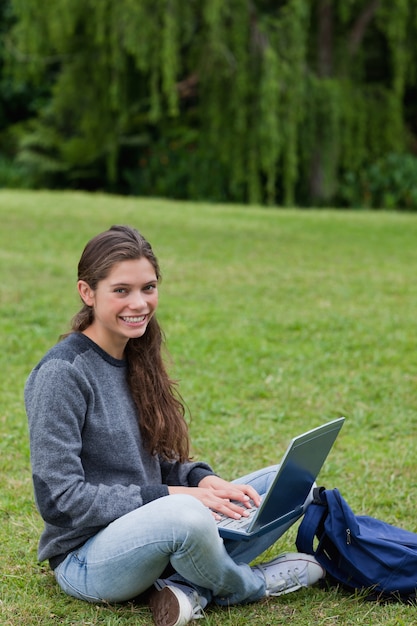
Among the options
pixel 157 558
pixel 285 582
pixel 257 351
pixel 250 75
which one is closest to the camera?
pixel 157 558

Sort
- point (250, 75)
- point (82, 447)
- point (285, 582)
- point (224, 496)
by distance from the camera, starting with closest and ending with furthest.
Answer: point (82, 447)
point (224, 496)
point (285, 582)
point (250, 75)

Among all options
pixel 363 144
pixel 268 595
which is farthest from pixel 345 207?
pixel 268 595

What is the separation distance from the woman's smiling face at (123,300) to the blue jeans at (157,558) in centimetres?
54

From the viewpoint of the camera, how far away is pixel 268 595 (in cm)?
315

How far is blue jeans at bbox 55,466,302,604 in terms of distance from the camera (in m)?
2.73

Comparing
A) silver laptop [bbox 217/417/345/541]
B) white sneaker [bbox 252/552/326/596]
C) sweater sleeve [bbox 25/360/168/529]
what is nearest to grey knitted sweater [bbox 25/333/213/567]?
sweater sleeve [bbox 25/360/168/529]

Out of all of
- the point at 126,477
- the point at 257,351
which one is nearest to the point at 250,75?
the point at 257,351

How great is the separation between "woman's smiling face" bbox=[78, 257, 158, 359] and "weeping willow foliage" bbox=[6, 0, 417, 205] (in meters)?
11.8

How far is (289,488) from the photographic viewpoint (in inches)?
116

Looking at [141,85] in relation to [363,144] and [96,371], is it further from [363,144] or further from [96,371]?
[96,371]

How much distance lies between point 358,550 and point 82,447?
36.6 inches

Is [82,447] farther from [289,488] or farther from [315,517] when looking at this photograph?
[315,517]

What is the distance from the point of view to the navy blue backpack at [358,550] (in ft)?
10.2

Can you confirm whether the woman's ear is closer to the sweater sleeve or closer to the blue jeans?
the sweater sleeve
